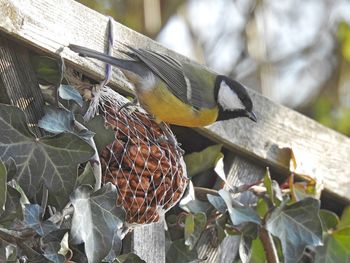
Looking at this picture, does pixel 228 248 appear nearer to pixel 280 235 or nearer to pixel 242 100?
pixel 280 235

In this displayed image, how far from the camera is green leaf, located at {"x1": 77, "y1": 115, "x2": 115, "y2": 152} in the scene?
162cm

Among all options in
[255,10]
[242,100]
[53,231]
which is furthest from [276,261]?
[255,10]

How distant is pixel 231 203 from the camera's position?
6.40ft

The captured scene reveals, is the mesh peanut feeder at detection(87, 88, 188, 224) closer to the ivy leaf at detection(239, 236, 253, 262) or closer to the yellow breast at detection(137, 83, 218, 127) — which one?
the yellow breast at detection(137, 83, 218, 127)

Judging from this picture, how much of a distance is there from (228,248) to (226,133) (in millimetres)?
289

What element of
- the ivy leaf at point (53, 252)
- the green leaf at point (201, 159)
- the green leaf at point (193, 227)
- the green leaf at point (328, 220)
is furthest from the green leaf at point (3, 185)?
the green leaf at point (328, 220)

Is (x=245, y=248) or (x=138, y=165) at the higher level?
(x=138, y=165)

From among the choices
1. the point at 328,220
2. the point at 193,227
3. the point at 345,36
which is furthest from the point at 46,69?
the point at 345,36

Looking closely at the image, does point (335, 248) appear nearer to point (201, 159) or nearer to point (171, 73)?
point (201, 159)

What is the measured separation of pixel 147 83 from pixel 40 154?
417 millimetres

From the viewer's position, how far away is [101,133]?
1.62 meters

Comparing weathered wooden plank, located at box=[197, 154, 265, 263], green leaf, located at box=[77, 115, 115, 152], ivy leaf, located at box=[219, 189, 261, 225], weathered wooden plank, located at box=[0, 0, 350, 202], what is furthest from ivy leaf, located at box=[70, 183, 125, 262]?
weathered wooden plank, located at box=[197, 154, 265, 263]

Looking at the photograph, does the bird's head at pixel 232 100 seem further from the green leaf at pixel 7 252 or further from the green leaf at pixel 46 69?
the green leaf at pixel 7 252

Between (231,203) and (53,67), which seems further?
(231,203)
